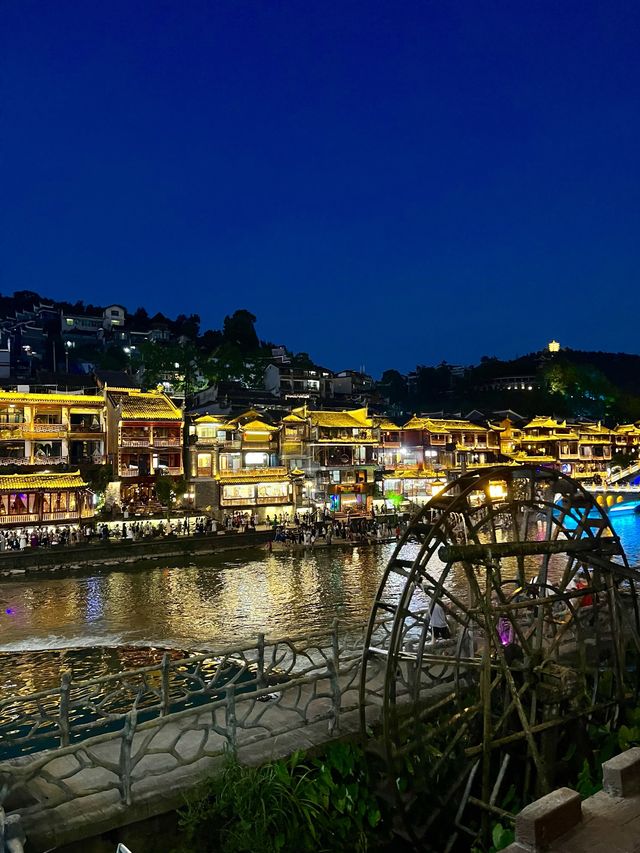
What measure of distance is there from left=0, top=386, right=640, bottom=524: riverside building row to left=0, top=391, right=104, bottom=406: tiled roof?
0.08m

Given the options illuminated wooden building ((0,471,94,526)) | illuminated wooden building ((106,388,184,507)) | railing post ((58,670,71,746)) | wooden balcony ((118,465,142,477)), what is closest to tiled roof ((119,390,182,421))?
illuminated wooden building ((106,388,184,507))

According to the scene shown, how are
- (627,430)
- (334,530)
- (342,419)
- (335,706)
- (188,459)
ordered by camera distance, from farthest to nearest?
(627,430) → (342,419) → (188,459) → (334,530) → (335,706)

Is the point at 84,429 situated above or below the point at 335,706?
above

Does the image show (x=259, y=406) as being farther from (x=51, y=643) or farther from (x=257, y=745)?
(x=257, y=745)

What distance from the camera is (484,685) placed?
1028 cm

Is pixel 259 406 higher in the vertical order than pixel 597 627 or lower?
higher

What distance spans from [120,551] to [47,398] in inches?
707

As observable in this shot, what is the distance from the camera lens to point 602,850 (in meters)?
7.06

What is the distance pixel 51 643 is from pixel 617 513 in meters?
61.7

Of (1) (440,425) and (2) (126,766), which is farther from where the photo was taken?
(1) (440,425)

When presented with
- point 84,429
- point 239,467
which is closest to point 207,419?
point 239,467

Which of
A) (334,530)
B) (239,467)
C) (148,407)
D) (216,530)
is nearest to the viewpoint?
(216,530)

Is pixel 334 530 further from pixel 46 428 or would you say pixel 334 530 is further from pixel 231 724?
pixel 231 724

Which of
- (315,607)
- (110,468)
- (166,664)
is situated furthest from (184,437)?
(166,664)
